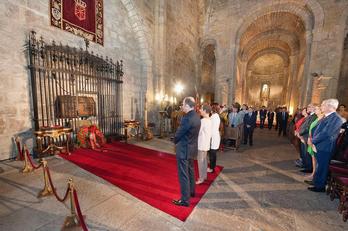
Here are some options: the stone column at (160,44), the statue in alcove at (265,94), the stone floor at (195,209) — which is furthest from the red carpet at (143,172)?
the statue in alcove at (265,94)

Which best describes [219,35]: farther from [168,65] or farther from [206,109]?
[206,109]

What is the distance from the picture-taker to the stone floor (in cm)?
228

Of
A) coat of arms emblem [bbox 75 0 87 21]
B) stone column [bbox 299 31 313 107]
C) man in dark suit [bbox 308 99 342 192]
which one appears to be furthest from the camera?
stone column [bbox 299 31 313 107]

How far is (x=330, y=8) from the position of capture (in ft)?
31.3

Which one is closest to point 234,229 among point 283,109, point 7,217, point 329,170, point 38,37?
point 329,170

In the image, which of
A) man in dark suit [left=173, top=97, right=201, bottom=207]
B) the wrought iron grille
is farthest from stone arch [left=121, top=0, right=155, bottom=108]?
man in dark suit [left=173, top=97, right=201, bottom=207]

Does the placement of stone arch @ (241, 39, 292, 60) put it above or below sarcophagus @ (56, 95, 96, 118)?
above

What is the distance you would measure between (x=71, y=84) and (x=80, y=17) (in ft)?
8.39

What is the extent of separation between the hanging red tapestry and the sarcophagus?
239 centimetres

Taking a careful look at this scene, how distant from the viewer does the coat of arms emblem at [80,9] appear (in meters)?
5.77

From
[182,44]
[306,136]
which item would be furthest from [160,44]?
[306,136]

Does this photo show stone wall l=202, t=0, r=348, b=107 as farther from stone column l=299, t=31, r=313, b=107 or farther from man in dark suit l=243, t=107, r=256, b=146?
man in dark suit l=243, t=107, r=256, b=146

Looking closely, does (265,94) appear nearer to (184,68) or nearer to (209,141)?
(184,68)

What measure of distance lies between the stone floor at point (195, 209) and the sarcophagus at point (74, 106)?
1976 millimetres
